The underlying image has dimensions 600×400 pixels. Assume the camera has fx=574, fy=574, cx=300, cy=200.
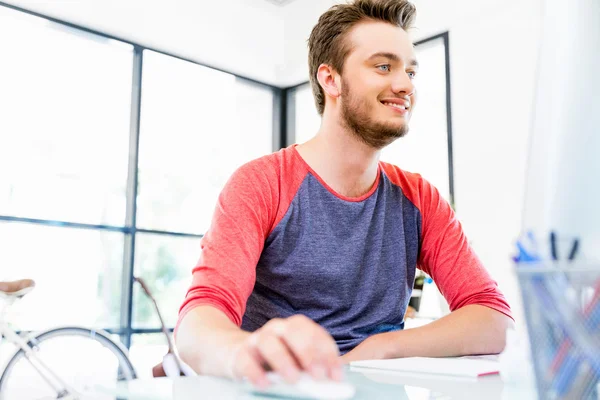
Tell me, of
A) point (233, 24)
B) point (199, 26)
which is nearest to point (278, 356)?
point (199, 26)

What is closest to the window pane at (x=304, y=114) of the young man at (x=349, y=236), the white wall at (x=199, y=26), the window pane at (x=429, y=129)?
the white wall at (x=199, y=26)

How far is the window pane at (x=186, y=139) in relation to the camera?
368cm

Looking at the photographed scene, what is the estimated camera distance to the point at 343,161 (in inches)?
53.6

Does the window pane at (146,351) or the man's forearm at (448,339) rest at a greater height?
the man's forearm at (448,339)

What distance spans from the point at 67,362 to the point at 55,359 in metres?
0.07

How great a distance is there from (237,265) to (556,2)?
29.2 inches

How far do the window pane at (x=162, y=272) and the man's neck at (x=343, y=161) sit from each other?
91.2 inches

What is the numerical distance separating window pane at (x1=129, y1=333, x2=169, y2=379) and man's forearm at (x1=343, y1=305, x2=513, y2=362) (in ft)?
9.20

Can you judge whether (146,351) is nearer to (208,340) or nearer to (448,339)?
(448,339)

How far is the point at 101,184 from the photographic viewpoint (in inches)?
135

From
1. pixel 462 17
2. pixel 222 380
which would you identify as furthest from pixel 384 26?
pixel 462 17

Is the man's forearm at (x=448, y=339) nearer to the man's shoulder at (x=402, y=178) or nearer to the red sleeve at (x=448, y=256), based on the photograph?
the red sleeve at (x=448, y=256)

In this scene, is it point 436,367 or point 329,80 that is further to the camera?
point 329,80

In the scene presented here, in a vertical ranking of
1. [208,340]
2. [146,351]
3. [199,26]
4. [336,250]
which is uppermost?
[199,26]
